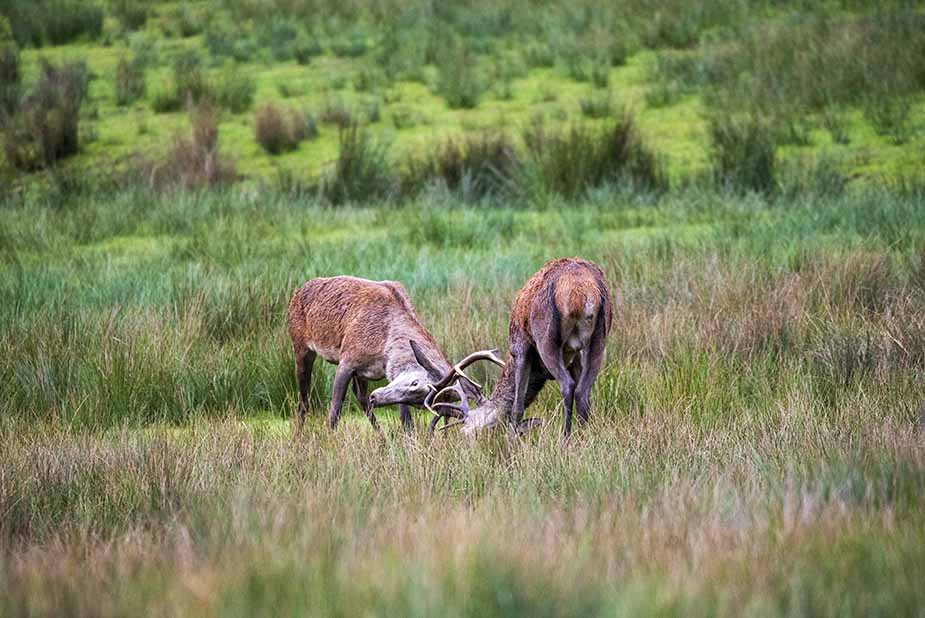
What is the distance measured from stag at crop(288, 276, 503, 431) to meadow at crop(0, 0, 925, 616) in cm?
27

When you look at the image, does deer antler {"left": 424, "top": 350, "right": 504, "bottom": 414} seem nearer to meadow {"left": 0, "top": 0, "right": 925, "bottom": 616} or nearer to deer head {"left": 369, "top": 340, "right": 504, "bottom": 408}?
deer head {"left": 369, "top": 340, "right": 504, "bottom": 408}

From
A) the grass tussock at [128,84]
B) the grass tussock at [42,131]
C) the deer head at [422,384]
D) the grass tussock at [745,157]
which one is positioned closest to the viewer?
the deer head at [422,384]

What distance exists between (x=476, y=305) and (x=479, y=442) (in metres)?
3.00

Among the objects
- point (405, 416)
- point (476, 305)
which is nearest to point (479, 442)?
point (405, 416)

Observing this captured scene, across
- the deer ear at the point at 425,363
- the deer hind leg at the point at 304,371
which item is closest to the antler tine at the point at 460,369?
the deer ear at the point at 425,363

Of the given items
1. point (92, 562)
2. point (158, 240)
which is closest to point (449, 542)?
point (92, 562)

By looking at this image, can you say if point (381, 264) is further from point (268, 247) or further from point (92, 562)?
point (92, 562)

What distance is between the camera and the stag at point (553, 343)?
532 cm

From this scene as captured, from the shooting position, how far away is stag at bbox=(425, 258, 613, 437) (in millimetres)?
5324

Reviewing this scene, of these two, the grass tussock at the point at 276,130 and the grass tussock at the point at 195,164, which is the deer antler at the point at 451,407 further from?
the grass tussock at the point at 276,130

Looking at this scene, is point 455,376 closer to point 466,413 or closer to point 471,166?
point 466,413

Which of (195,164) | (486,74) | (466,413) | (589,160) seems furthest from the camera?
(486,74)

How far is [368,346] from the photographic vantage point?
6.21 metres

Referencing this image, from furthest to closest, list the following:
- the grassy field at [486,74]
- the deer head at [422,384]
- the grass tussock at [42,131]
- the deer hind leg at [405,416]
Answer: the grass tussock at [42,131], the grassy field at [486,74], the deer hind leg at [405,416], the deer head at [422,384]
